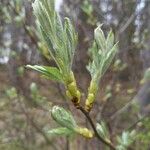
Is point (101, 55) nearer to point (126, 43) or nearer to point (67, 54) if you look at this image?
point (67, 54)

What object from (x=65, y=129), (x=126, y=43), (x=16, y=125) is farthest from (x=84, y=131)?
(x=16, y=125)

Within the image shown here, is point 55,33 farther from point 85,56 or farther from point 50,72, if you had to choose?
point 85,56

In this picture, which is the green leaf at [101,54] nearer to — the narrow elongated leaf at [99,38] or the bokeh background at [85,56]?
the narrow elongated leaf at [99,38]

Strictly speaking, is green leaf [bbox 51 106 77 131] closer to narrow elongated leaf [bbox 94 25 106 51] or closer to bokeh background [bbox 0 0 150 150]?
narrow elongated leaf [bbox 94 25 106 51]

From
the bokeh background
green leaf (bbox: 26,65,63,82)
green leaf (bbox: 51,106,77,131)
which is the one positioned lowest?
green leaf (bbox: 51,106,77,131)

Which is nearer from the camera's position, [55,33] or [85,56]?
[55,33]

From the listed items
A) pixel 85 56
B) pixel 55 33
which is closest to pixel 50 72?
pixel 55 33

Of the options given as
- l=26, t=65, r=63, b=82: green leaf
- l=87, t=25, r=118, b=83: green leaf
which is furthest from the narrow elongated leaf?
l=26, t=65, r=63, b=82: green leaf

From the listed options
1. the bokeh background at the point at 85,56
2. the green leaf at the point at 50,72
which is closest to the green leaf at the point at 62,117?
the green leaf at the point at 50,72
